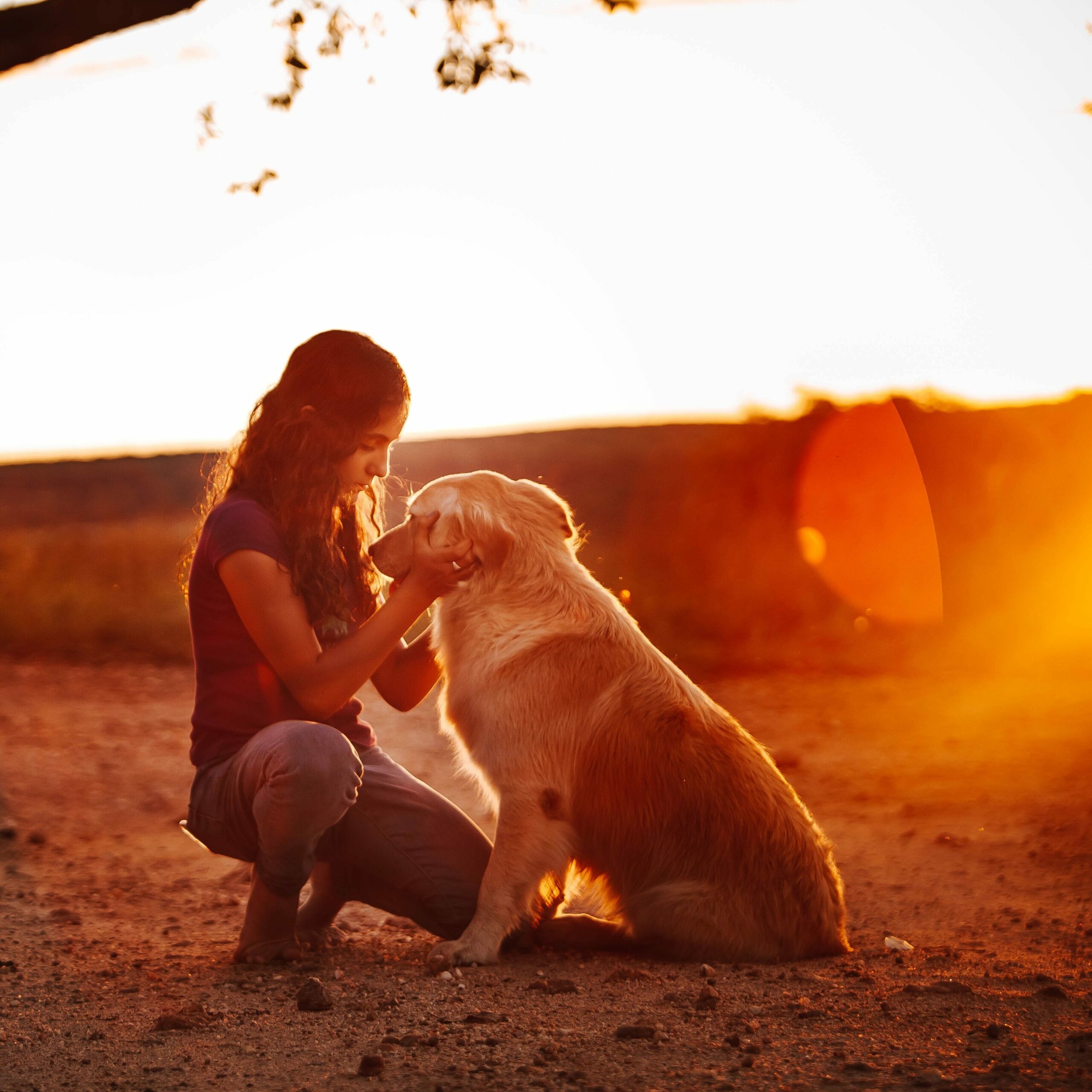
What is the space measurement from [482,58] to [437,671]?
80.6 inches

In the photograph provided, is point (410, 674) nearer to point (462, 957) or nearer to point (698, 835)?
point (462, 957)

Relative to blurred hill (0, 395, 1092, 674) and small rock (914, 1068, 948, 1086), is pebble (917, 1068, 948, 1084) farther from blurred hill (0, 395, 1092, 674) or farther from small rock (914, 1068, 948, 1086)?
blurred hill (0, 395, 1092, 674)

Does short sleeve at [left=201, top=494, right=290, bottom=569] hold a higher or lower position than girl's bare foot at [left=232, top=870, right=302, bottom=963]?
higher

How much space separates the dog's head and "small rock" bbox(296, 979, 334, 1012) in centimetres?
131

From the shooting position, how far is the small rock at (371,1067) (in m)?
2.40

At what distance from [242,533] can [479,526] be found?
0.76 metres

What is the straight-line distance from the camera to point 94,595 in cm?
1272

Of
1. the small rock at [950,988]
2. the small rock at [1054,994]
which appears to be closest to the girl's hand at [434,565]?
the small rock at [950,988]

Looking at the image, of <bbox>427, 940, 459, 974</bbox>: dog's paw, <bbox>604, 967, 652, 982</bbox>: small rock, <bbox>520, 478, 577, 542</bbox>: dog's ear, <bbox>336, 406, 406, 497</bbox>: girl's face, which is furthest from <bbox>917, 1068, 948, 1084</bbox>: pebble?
<bbox>336, 406, 406, 497</bbox>: girl's face

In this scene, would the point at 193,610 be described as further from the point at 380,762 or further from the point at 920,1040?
the point at 920,1040

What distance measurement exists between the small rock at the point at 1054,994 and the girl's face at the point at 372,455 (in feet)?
8.10

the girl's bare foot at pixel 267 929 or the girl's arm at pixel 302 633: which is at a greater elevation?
the girl's arm at pixel 302 633

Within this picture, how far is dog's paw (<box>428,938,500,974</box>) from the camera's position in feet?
10.8

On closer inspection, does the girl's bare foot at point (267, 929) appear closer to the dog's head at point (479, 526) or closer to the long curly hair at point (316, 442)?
the long curly hair at point (316, 442)
